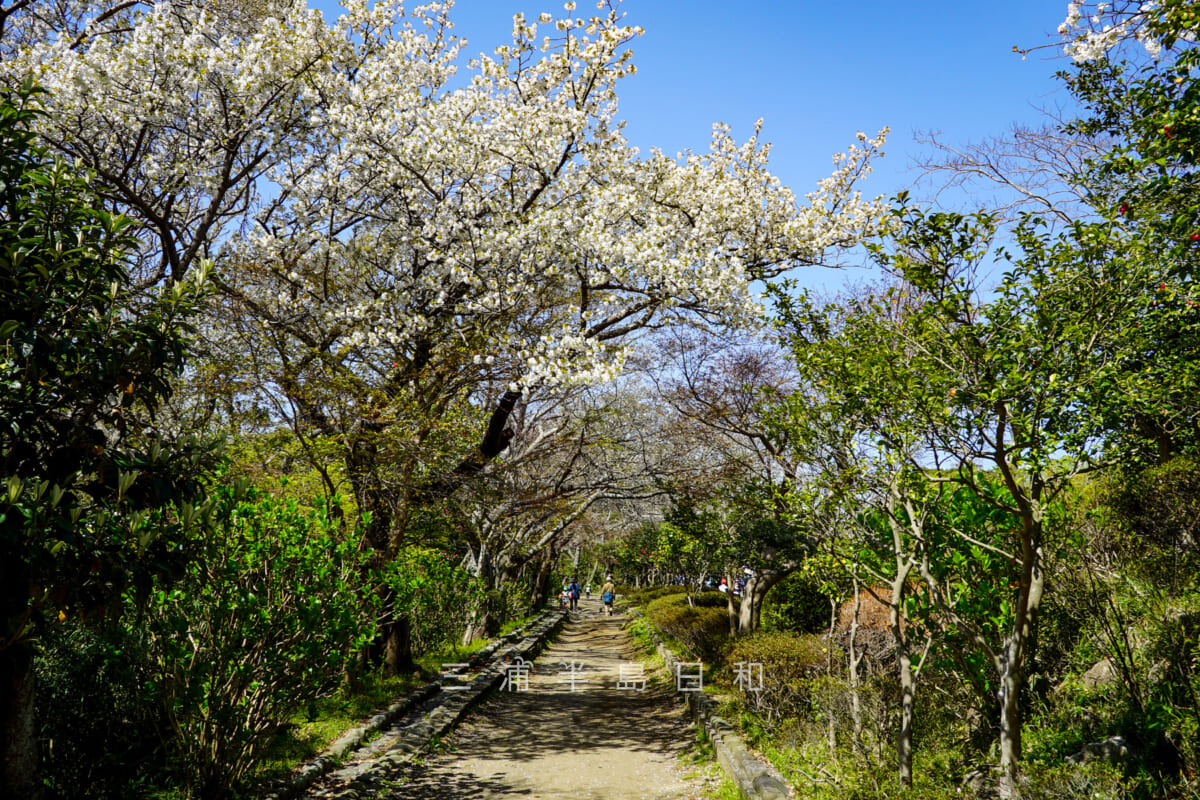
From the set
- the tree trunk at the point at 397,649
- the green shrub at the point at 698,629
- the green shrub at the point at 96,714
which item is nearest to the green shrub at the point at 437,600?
the tree trunk at the point at 397,649

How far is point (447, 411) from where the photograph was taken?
30.9ft

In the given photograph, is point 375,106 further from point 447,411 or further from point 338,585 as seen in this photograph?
point 338,585

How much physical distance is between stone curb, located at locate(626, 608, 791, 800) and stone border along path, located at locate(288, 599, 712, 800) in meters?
0.32

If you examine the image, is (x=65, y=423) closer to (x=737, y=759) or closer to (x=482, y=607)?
(x=737, y=759)

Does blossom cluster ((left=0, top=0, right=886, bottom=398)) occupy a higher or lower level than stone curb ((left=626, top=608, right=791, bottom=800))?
higher

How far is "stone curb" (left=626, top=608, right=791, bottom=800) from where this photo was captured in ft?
19.5

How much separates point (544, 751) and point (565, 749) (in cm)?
28

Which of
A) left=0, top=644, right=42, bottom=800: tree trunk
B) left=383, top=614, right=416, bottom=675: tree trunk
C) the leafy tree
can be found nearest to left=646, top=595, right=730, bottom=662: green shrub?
left=383, top=614, right=416, bottom=675: tree trunk

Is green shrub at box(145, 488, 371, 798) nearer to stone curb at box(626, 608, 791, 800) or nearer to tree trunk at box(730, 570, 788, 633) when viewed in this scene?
stone curb at box(626, 608, 791, 800)

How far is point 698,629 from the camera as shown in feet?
45.3

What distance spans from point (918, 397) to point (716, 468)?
368 inches

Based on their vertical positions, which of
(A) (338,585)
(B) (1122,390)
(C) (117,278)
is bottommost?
(A) (338,585)

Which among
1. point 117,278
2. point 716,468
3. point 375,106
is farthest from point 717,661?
point 117,278

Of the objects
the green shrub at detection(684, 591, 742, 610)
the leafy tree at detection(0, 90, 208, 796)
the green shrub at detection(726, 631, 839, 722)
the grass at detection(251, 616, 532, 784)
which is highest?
the leafy tree at detection(0, 90, 208, 796)
